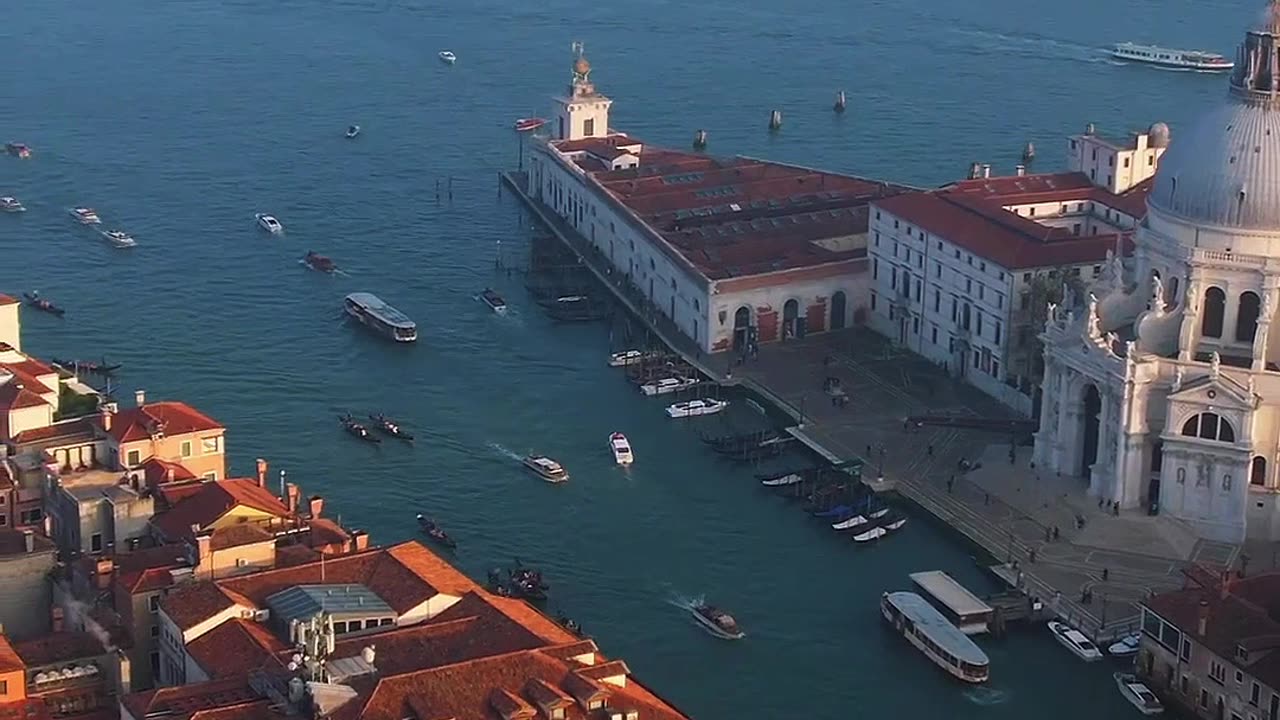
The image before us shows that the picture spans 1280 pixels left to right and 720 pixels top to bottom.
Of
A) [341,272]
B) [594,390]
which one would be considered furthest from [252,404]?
[341,272]

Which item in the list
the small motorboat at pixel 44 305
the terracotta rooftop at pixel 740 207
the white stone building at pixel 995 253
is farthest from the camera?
the small motorboat at pixel 44 305

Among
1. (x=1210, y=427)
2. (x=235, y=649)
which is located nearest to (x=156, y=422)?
(x=235, y=649)

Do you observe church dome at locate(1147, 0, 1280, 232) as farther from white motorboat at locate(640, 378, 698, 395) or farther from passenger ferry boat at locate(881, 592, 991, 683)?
white motorboat at locate(640, 378, 698, 395)

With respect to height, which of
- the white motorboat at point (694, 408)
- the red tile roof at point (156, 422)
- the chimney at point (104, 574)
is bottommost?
the white motorboat at point (694, 408)

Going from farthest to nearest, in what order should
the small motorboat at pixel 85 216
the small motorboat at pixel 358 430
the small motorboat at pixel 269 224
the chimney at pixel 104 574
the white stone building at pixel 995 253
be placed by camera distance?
1. the small motorboat at pixel 85 216
2. the small motorboat at pixel 269 224
3. the white stone building at pixel 995 253
4. the small motorboat at pixel 358 430
5. the chimney at pixel 104 574

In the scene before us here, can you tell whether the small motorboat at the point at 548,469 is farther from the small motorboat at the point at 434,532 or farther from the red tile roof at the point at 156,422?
the red tile roof at the point at 156,422

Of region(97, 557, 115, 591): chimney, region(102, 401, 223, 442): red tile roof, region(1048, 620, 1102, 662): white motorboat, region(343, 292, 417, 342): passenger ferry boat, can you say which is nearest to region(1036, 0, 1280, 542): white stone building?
region(1048, 620, 1102, 662): white motorboat

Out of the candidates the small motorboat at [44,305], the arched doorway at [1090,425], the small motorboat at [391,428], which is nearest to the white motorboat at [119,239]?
the small motorboat at [44,305]
